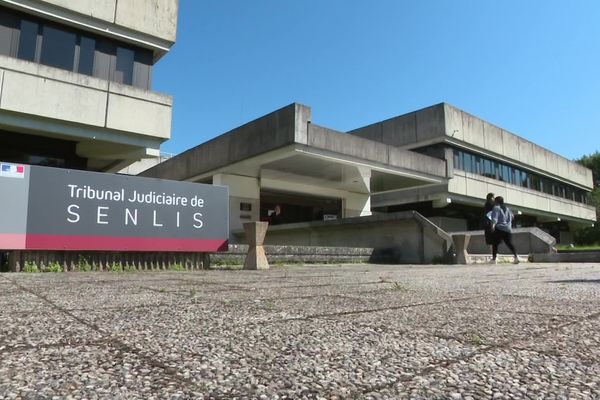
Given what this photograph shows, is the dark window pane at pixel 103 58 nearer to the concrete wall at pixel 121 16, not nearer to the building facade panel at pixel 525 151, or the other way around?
the concrete wall at pixel 121 16

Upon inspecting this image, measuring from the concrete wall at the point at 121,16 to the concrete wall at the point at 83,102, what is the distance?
1.76m

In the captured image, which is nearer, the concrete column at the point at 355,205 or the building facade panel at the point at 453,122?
the concrete column at the point at 355,205

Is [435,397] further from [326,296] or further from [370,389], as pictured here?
[326,296]

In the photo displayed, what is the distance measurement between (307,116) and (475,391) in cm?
1280

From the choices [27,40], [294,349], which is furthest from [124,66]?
[294,349]

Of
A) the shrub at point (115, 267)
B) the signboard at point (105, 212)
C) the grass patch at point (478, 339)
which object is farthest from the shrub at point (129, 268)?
the grass patch at point (478, 339)

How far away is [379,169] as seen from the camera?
1722 centimetres

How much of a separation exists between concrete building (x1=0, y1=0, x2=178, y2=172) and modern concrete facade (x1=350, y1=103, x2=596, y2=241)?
13779mm

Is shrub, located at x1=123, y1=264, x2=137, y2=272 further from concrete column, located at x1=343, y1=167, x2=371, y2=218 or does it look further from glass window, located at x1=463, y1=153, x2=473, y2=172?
glass window, located at x1=463, y1=153, x2=473, y2=172

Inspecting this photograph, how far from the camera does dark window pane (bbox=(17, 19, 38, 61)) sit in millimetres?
12805

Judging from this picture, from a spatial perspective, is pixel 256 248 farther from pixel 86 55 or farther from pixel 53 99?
pixel 86 55

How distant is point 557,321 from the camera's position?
2699mm

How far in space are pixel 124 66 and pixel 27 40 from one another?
2746 mm

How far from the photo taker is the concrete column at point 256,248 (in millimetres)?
8969
